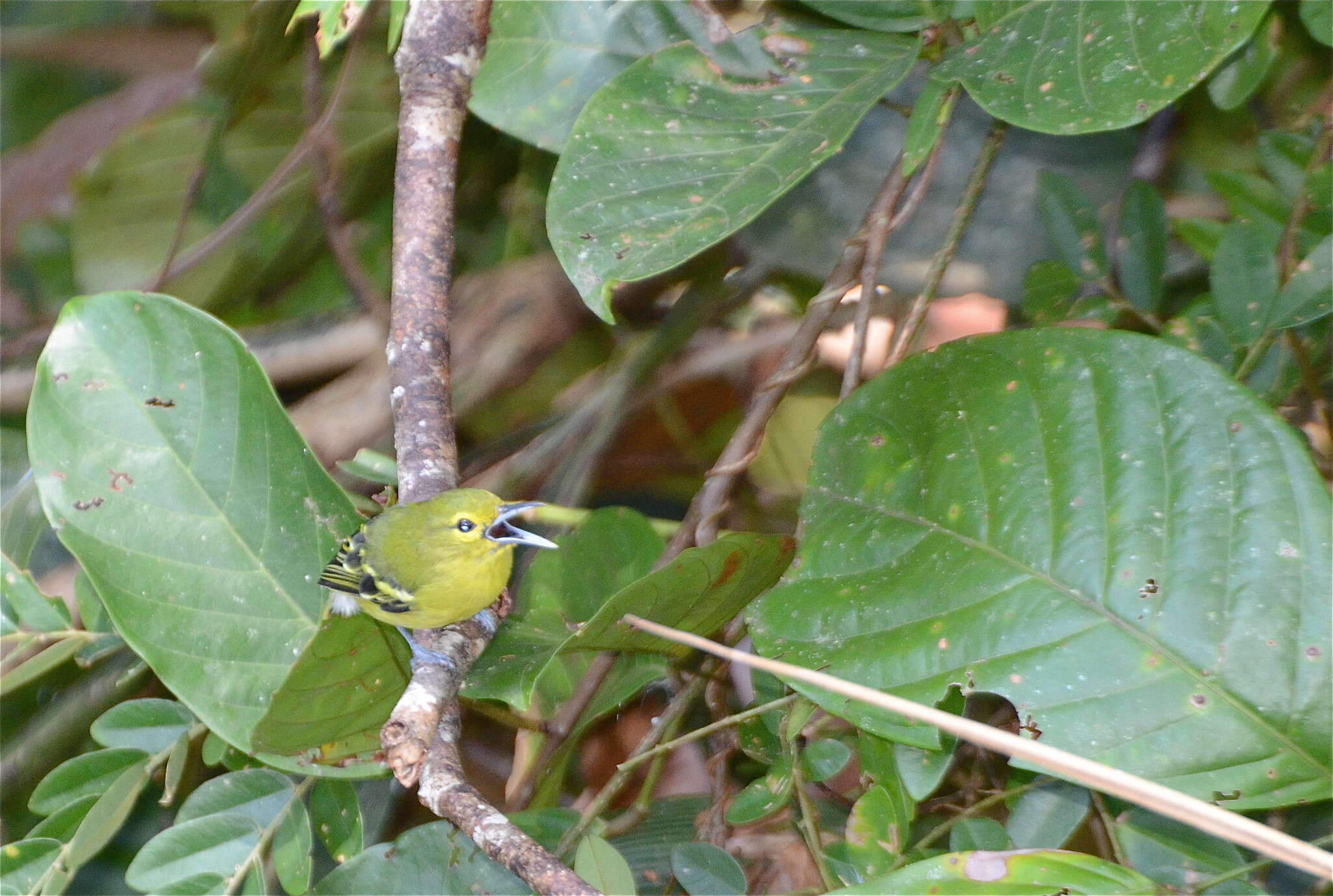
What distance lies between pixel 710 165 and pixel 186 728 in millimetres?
1245

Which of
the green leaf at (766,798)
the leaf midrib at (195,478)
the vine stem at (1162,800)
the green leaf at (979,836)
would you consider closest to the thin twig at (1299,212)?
the green leaf at (979,836)

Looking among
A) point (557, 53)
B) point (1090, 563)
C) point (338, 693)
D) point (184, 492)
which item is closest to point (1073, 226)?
point (1090, 563)

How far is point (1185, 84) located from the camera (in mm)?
1368

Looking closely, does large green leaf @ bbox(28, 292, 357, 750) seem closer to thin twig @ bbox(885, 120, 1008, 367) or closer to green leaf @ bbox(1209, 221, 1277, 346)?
thin twig @ bbox(885, 120, 1008, 367)

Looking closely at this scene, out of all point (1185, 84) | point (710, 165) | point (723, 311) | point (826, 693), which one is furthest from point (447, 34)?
point (826, 693)

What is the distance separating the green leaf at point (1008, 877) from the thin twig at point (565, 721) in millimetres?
649

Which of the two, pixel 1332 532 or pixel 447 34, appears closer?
pixel 1332 532

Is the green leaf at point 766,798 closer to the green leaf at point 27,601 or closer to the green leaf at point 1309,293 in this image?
the green leaf at point 1309,293

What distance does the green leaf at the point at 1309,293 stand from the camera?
1423 mm

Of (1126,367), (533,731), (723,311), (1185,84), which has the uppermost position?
(1185,84)

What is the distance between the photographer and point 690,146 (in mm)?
1586

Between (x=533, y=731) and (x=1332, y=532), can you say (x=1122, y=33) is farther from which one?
(x=533, y=731)

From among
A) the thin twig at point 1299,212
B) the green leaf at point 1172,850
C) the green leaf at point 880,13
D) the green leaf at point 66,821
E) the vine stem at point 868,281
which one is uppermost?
the green leaf at point 880,13

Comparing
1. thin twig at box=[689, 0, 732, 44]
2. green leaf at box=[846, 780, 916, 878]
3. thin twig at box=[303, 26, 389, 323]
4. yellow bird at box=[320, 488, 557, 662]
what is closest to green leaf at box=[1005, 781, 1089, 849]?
green leaf at box=[846, 780, 916, 878]
